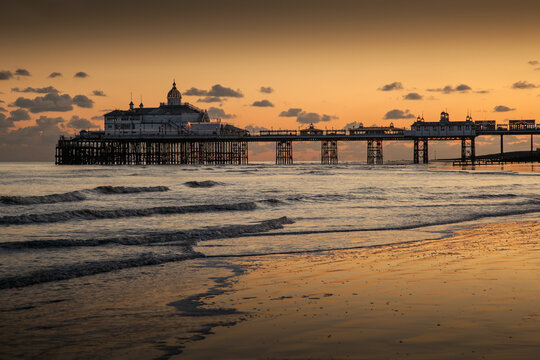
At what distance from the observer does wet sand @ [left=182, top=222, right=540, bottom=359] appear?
452cm

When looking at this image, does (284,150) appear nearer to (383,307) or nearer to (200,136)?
(200,136)

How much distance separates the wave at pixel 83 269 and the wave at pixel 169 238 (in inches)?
70.8

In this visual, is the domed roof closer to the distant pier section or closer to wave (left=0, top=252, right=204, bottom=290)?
the distant pier section

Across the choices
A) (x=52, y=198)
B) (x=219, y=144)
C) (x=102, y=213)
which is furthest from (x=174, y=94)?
(x=102, y=213)

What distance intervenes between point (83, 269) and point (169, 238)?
12.5 ft

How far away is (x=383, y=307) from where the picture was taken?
228 inches

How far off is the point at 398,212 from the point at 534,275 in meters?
10.3

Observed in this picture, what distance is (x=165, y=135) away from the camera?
102 meters

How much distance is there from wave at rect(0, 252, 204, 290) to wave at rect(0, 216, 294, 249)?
1.80 meters

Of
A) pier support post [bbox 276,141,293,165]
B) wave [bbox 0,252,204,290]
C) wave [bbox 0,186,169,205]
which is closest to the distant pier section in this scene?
pier support post [bbox 276,141,293,165]

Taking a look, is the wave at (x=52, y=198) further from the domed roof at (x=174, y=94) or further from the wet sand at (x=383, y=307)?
the domed roof at (x=174, y=94)

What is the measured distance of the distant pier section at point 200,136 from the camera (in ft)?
328

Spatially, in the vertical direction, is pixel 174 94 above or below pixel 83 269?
above

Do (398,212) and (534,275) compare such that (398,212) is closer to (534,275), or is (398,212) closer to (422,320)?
(534,275)
